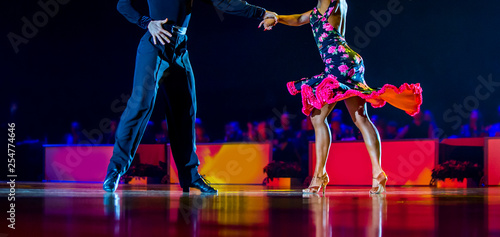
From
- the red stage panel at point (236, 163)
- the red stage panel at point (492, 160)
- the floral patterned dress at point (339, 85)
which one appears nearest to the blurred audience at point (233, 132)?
the red stage panel at point (236, 163)

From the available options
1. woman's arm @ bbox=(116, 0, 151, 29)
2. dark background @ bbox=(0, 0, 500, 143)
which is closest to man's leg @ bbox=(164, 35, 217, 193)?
woman's arm @ bbox=(116, 0, 151, 29)

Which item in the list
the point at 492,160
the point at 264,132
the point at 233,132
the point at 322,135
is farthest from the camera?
the point at 233,132

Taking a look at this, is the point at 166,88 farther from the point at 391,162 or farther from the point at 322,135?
the point at 391,162

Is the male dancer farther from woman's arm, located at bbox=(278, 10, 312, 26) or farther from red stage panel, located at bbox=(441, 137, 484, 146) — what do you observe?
red stage panel, located at bbox=(441, 137, 484, 146)

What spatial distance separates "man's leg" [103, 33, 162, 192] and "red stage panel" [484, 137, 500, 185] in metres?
4.12

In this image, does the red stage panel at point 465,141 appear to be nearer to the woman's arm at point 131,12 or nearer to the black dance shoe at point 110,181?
the woman's arm at point 131,12

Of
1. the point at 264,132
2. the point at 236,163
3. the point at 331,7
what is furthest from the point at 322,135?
the point at 264,132

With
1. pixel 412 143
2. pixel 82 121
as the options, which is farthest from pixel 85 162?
pixel 412 143

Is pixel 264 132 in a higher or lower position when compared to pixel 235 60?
lower

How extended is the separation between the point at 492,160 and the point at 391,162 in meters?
1.05

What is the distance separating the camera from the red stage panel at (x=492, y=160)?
17.9 ft

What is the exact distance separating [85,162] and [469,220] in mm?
6141

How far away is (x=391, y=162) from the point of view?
5.80 m

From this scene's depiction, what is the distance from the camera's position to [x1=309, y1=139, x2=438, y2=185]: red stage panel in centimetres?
566
